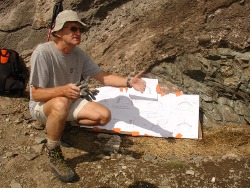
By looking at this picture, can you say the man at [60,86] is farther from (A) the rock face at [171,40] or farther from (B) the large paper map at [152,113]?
(A) the rock face at [171,40]

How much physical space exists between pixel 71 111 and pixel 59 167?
2.67ft

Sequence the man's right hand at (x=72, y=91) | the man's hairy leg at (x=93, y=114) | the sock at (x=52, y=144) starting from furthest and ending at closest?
the man's hairy leg at (x=93, y=114)
the sock at (x=52, y=144)
the man's right hand at (x=72, y=91)

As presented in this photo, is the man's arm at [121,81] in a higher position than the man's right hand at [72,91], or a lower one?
higher

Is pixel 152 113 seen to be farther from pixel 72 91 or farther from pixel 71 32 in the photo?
pixel 71 32

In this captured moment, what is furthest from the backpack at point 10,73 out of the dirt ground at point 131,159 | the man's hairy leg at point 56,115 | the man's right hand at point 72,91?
the man's right hand at point 72,91

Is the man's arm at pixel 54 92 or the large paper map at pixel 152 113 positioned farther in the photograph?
the large paper map at pixel 152 113

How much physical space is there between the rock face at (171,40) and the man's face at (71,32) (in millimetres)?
1743

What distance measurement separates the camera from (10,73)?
18.1ft

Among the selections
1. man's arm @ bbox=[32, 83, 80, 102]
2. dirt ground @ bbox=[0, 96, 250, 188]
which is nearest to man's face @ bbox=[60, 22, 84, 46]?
man's arm @ bbox=[32, 83, 80, 102]

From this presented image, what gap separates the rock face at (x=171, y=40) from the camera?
509 centimetres

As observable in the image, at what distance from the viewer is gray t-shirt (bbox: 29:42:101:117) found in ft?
12.9

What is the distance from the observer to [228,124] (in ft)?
16.8

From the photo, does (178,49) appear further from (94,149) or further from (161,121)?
(94,149)

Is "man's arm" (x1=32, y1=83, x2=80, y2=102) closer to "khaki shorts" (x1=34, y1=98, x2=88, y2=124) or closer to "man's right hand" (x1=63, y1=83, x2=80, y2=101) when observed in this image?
"man's right hand" (x1=63, y1=83, x2=80, y2=101)
